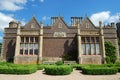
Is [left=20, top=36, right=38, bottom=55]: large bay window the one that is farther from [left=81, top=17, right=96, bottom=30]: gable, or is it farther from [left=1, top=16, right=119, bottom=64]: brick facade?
[left=81, top=17, right=96, bottom=30]: gable

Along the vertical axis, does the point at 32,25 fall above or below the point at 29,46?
above

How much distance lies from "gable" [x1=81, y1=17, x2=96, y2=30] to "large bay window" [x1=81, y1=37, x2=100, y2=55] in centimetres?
558

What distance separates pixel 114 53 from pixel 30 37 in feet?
67.8

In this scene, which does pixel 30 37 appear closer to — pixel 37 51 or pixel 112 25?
pixel 37 51

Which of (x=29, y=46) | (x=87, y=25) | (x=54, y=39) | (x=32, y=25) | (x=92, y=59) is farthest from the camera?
(x=87, y=25)

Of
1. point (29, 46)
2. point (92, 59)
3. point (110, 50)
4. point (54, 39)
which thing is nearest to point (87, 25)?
point (110, 50)

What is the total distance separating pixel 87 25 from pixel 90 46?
25.0ft

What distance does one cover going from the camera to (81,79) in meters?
14.0

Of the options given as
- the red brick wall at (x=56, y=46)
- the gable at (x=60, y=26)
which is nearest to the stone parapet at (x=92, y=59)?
the red brick wall at (x=56, y=46)

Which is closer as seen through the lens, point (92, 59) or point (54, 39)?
point (92, 59)

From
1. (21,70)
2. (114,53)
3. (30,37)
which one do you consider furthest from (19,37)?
(114,53)

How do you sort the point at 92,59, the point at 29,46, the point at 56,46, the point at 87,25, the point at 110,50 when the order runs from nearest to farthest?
1. the point at 92,59
2. the point at 29,46
3. the point at 110,50
4. the point at 56,46
5. the point at 87,25

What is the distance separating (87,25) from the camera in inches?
1531

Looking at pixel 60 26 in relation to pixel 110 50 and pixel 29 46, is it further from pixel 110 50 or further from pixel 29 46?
pixel 110 50
